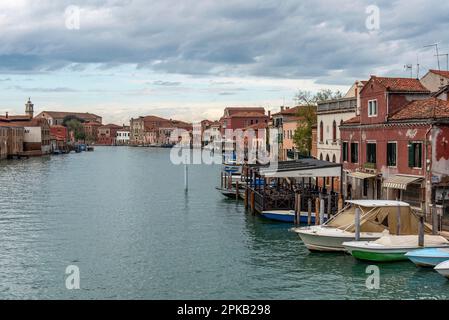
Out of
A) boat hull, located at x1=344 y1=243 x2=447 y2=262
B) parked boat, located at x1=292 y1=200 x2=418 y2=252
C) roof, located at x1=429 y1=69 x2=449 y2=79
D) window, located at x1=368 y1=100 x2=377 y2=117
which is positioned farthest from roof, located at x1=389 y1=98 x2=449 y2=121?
boat hull, located at x1=344 y1=243 x2=447 y2=262

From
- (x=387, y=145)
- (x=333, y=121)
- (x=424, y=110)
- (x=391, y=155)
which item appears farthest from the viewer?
(x=333, y=121)

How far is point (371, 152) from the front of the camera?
120ft

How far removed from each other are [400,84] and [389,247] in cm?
1354

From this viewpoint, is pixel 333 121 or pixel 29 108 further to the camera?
pixel 29 108

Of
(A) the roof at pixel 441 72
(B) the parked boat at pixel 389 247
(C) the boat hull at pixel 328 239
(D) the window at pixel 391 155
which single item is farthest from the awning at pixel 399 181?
(A) the roof at pixel 441 72

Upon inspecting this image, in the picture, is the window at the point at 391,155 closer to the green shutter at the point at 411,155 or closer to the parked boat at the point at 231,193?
the green shutter at the point at 411,155

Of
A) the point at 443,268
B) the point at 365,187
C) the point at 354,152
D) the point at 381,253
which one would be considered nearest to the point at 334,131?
the point at 354,152

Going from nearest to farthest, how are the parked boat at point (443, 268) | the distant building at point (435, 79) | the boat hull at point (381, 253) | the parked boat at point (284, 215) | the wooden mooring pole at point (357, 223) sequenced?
1. the parked boat at point (443, 268)
2. the boat hull at point (381, 253)
3. the wooden mooring pole at point (357, 223)
4. the parked boat at point (284, 215)
5. the distant building at point (435, 79)

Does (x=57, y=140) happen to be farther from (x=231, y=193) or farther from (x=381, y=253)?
(x=381, y=253)

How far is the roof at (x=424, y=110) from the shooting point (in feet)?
101

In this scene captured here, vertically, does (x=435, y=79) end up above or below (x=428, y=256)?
above

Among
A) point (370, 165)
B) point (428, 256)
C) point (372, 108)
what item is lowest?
point (428, 256)

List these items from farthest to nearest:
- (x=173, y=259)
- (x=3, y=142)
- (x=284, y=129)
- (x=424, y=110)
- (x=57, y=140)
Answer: (x=57, y=140) → (x=3, y=142) → (x=284, y=129) → (x=424, y=110) → (x=173, y=259)
